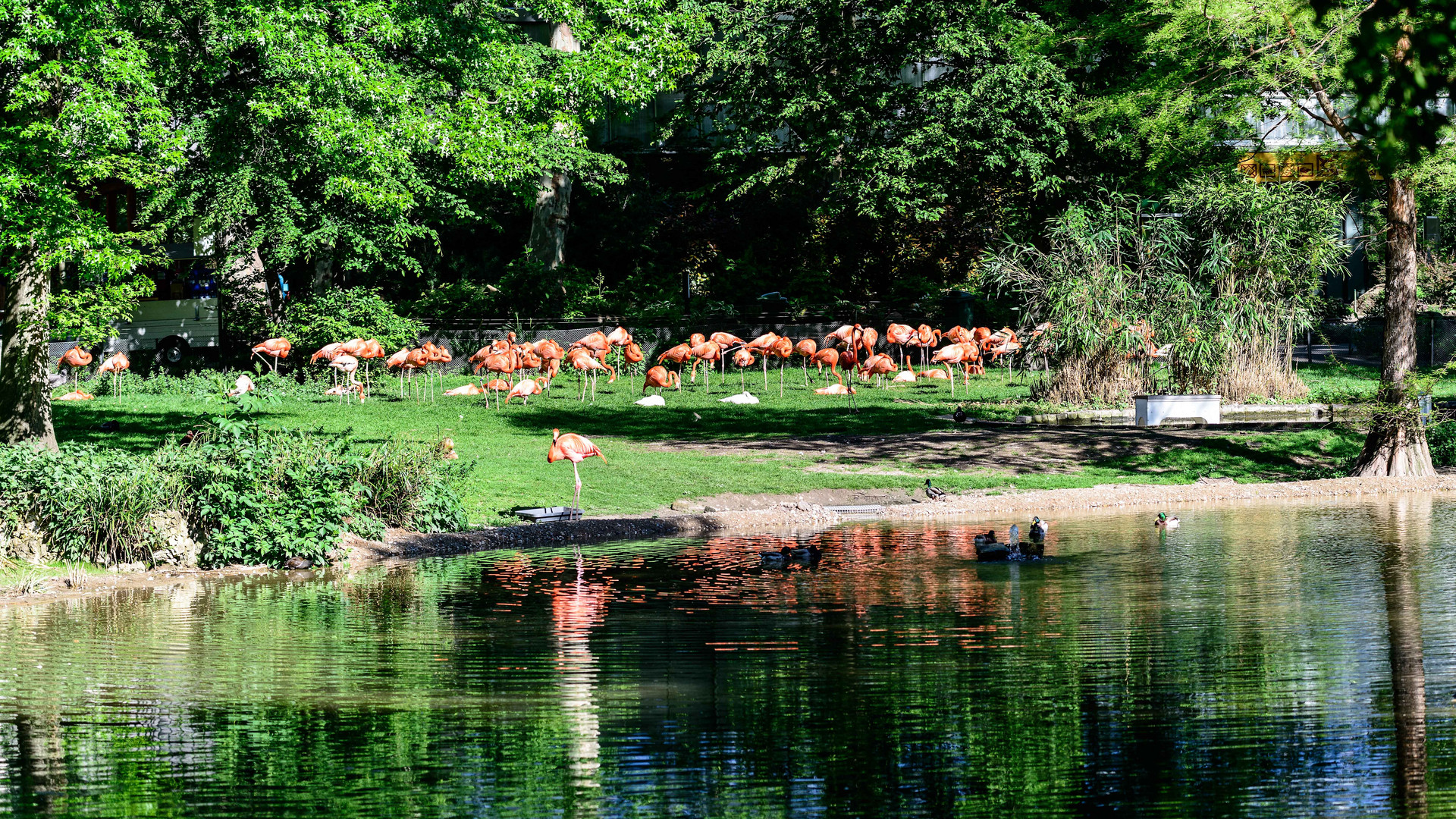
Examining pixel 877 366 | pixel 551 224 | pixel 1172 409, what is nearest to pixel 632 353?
pixel 877 366

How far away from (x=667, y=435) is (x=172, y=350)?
17.6m

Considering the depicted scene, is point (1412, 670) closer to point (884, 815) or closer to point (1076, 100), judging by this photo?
point (884, 815)

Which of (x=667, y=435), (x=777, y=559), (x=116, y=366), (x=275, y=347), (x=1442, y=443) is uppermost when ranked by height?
(x=275, y=347)

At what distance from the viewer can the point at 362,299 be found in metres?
32.8

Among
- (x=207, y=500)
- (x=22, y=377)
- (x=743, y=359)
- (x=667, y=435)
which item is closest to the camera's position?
(x=207, y=500)

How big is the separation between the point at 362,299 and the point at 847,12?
13.0 meters

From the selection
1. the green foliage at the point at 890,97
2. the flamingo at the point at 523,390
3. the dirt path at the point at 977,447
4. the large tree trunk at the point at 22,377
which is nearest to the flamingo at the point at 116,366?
the flamingo at the point at 523,390

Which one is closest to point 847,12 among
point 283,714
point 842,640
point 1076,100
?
point 1076,100

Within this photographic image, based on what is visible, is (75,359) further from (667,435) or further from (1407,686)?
(1407,686)

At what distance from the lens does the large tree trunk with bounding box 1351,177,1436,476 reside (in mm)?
19234

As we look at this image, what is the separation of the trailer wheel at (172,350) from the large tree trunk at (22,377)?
57.6ft

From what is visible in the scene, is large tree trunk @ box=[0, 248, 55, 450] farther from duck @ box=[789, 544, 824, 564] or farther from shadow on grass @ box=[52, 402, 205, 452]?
duck @ box=[789, 544, 824, 564]

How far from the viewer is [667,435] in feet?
78.4

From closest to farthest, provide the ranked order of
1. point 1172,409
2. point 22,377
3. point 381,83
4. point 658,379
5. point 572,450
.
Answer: point 572,450 < point 381,83 < point 22,377 < point 1172,409 < point 658,379
